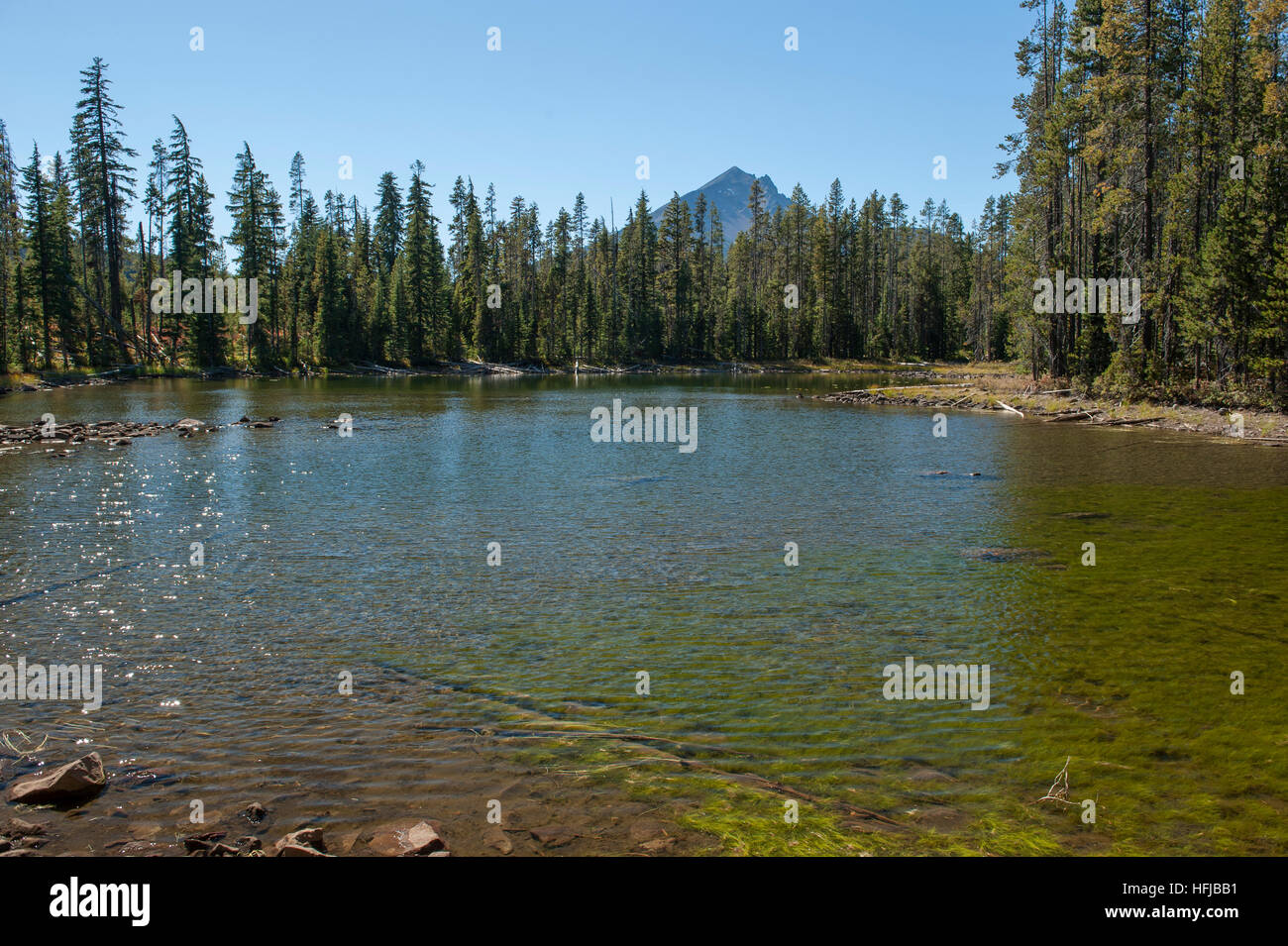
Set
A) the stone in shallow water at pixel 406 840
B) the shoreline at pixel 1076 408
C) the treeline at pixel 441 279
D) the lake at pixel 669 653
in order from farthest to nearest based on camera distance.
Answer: the treeline at pixel 441 279, the shoreline at pixel 1076 408, the lake at pixel 669 653, the stone in shallow water at pixel 406 840

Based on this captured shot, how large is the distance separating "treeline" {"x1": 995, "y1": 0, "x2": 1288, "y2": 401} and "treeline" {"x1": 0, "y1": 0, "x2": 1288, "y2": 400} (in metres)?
0.14

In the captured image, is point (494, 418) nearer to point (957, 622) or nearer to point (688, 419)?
point (688, 419)

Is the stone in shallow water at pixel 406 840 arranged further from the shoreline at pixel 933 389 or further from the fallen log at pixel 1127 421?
the fallen log at pixel 1127 421

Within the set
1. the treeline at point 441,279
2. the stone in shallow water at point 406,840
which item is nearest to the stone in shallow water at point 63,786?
the stone in shallow water at point 406,840

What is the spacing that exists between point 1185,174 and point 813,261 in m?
85.1

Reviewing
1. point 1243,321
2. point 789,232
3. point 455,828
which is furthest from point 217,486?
point 789,232

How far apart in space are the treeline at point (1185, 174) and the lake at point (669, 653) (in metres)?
13.5

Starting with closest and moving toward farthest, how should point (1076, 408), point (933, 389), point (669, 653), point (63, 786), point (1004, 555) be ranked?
1. point (63, 786)
2. point (669, 653)
3. point (1004, 555)
4. point (1076, 408)
5. point (933, 389)

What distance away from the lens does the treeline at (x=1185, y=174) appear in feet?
113

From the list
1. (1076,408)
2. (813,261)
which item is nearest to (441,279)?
(813,261)

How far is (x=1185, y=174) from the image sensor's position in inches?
1492

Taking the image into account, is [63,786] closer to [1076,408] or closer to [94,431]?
[94,431]

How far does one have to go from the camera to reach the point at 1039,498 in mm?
22516
